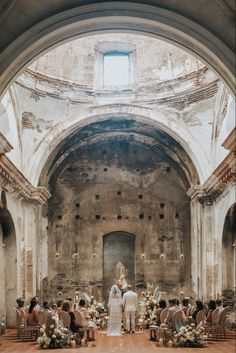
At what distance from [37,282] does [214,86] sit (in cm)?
861

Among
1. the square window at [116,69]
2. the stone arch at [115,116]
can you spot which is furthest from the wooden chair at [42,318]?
the square window at [116,69]

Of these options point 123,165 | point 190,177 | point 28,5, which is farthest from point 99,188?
point 28,5

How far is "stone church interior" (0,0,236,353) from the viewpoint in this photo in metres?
11.8

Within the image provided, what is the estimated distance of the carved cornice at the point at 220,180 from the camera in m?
14.4

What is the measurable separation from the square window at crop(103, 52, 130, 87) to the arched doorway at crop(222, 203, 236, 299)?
6231mm

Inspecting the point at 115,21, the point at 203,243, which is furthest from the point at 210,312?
the point at 115,21

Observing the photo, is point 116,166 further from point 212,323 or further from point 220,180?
point 212,323

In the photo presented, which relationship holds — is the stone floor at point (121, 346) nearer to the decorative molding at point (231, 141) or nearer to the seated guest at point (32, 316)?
the seated guest at point (32, 316)

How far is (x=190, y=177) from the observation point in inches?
892

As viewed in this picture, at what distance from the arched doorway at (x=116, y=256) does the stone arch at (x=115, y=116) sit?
4877mm

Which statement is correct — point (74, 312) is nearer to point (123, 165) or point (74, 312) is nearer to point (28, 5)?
point (28, 5)

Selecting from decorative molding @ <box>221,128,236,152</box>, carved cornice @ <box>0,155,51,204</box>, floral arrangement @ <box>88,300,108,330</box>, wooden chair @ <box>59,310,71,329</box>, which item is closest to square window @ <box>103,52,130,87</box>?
carved cornice @ <box>0,155,51,204</box>

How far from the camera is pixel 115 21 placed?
39.3 ft

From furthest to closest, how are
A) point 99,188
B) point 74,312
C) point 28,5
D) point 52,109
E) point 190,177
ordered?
point 99,188, point 190,177, point 52,109, point 74,312, point 28,5
